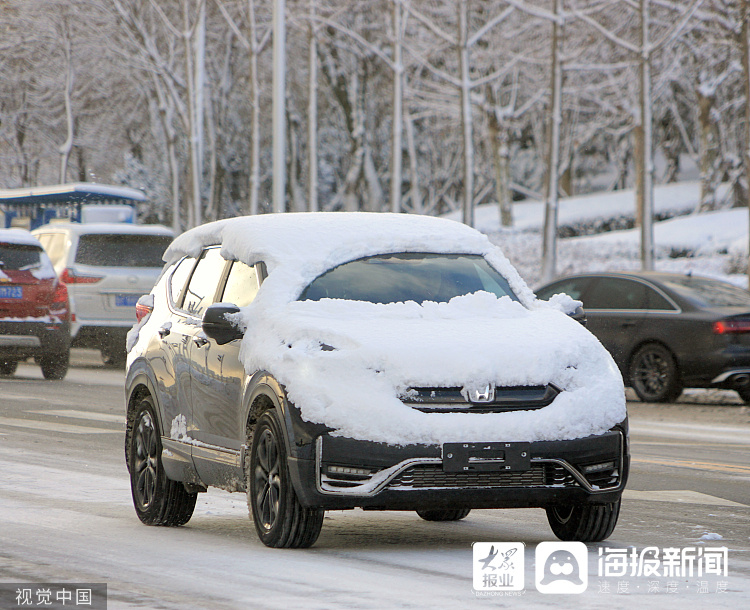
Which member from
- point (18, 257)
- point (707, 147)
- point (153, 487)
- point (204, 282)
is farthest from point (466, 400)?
point (707, 147)

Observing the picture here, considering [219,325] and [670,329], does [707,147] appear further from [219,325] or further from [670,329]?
[219,325]

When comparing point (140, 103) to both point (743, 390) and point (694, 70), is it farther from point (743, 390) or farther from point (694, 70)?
point (743, 390)

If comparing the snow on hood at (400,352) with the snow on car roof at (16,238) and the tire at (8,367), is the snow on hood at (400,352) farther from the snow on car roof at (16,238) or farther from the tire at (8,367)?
the tire at (8,367)

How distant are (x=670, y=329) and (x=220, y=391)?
10516 millimetres

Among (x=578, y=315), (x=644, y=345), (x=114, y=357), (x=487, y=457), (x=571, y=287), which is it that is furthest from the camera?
(x=114, y=357)

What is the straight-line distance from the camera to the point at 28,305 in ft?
63.7

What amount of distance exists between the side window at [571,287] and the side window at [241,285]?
1072 centimetres

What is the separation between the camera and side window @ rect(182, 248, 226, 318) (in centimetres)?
828

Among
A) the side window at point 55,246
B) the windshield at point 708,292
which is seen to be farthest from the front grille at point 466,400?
the side window at point 55,246

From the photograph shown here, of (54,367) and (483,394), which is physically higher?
(483,394)

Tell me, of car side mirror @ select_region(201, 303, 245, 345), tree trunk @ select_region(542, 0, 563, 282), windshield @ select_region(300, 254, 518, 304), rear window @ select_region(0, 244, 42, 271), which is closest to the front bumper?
car side mirror @ select_region(201, 303, 245, 345)

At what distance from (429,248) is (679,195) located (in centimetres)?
4635

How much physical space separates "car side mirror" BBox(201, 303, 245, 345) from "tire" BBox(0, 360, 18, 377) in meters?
14.1

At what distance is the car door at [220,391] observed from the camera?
7.54 meters
